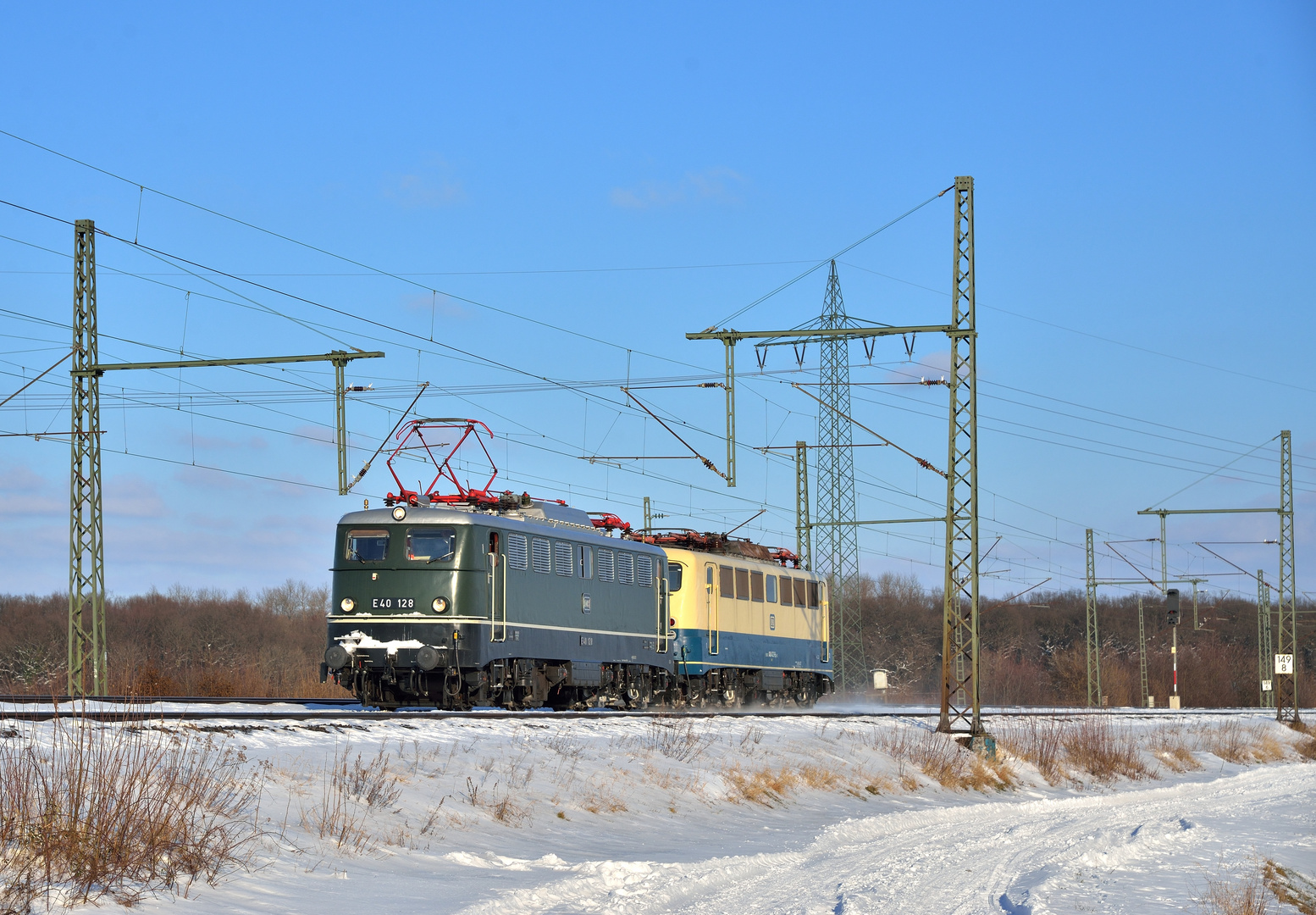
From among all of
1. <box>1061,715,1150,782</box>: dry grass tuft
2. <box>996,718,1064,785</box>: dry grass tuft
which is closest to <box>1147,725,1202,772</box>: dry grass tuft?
<box>1061,715,1150,782</box>: dry grass tuft

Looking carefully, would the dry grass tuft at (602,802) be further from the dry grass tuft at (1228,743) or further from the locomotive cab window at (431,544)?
the dry grass tuft at (1228,743)

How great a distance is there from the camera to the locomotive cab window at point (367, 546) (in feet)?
82.8

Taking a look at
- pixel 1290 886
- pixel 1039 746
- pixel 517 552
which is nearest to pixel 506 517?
pixel 517 552

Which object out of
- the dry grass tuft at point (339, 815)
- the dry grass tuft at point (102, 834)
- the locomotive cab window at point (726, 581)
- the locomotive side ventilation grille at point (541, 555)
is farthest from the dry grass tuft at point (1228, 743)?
the dry grass tuft at point (102, 834)

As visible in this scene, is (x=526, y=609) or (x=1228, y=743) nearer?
(x=526, y=609)

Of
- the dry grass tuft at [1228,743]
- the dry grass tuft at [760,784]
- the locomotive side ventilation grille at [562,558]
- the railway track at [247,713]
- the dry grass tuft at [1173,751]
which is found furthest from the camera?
the dry grass tuft at [1228,743]

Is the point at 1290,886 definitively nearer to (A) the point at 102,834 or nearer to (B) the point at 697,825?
(B) the point at 697,825

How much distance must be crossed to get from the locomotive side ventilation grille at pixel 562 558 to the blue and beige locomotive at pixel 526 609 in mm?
Result: 34

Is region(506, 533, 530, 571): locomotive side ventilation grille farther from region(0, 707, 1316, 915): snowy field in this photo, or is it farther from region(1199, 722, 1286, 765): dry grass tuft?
region(1199, 722, 1286, 765): dry grass tuft

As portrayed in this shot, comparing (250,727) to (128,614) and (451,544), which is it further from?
(128,614)

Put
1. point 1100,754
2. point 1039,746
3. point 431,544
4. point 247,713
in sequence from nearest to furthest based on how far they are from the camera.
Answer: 1. point 247,713
2. point 431,544
3. point 1039,746
4. point 1100,754

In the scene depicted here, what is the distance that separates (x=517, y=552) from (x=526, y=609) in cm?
105

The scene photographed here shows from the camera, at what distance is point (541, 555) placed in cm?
2697

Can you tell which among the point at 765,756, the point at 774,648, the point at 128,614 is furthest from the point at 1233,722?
the point at 128,614
